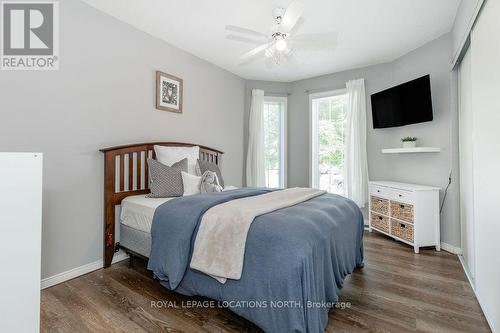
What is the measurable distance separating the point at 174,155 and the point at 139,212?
88 cm

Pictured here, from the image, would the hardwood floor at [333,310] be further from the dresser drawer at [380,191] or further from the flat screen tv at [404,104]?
the flat screen tv at [404,104]

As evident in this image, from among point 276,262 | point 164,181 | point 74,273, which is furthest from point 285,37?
point 74,273

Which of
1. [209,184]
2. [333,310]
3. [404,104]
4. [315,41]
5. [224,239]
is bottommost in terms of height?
[333,310]

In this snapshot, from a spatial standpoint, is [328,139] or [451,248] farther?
[328,139]

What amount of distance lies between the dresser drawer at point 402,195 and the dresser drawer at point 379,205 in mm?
171

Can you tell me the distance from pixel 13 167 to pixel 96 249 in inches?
71.5

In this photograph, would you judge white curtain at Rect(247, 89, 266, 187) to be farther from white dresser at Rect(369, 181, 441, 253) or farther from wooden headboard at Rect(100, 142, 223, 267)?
white dresser at Rect(369, 181, 441, 253)

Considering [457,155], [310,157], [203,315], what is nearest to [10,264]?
[203,315]

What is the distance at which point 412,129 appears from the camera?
11.5 ft

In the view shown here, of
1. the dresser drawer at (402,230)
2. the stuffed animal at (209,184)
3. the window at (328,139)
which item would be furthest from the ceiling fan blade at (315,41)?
the dresser drawer at (402,230)

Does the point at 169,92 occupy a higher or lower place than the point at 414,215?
higher

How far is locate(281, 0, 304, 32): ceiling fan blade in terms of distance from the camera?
217 cm

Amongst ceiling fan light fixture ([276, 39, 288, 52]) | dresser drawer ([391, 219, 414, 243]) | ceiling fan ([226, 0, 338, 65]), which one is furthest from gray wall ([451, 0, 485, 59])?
dresser drawer ([391, 219, 414, 243])

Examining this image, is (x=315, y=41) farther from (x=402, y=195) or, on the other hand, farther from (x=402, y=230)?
(x=402, y=230)
